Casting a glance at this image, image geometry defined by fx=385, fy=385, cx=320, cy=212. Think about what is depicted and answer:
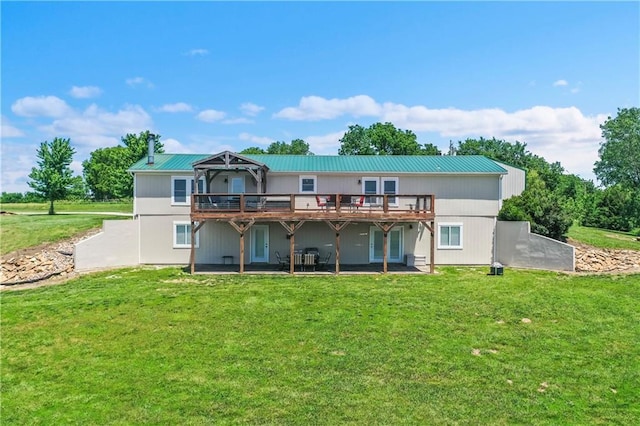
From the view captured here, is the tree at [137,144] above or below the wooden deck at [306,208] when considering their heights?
above

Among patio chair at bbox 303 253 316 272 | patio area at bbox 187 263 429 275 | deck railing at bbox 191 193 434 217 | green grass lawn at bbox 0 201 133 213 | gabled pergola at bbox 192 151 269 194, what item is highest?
gabled pergola at bbox 192 151 269 194

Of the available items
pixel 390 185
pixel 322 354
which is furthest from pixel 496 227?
pixel 322 354

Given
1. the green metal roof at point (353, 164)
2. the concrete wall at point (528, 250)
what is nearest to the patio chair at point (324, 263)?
the green metal roof at point (353, 164)

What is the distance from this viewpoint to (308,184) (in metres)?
19.8

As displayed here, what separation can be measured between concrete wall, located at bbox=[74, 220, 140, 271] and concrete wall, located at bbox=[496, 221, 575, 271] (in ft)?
60.9

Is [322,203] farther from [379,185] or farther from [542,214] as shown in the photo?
[542,214]

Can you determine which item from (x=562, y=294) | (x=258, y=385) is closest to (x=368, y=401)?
(x=258, y=385)

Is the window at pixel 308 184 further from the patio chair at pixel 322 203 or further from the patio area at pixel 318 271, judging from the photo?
the patio area at pixel 318 271

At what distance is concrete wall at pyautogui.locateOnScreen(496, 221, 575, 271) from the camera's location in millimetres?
17641

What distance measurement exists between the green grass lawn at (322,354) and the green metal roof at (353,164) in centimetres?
694

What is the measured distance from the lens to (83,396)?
23.7 feet

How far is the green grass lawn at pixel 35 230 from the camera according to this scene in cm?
2115

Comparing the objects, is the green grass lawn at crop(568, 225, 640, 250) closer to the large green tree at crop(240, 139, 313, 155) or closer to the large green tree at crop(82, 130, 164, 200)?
the large green tree at crop(82, 130, 164, 200)

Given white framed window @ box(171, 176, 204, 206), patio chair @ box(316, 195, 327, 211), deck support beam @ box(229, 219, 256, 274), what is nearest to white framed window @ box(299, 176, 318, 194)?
patio chair @ box(316, 195, 327, 211)
